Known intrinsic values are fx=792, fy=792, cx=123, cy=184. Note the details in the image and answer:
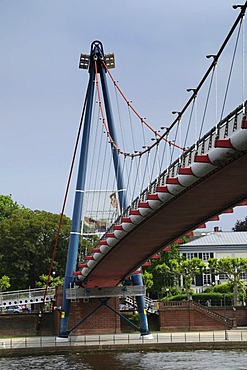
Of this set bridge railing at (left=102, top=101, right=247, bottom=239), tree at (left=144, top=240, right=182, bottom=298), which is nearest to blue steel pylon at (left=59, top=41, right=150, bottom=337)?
bridge railing at (left=102, top=101, right=247, bottom=239)

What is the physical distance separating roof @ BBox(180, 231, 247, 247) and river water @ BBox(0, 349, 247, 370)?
57711 mm

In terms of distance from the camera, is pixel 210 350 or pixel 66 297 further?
pixel 66 297

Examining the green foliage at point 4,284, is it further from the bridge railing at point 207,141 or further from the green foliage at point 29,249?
the bridge railing at point 207,141

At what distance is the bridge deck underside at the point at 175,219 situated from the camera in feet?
106

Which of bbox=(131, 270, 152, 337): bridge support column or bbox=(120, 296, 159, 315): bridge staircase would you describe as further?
bbox=(120, 296, 159, 315): bridge staircase

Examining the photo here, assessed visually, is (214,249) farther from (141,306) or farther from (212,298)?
(141,306)

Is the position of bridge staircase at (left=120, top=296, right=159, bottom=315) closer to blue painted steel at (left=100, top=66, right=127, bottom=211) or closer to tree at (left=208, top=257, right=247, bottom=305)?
tree at (left=208, top=257, right=247, bottom=305)

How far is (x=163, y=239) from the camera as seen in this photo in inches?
1869

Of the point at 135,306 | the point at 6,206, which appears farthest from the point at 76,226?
the point at 6,206

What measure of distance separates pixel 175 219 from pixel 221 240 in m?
68.8

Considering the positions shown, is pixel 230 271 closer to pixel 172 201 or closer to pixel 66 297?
pixel 66 297

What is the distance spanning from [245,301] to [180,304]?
50.5 feet

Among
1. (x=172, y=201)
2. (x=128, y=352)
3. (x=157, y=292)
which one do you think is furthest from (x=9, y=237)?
(x=172, y=201)

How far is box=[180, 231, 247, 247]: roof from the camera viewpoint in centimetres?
10788
